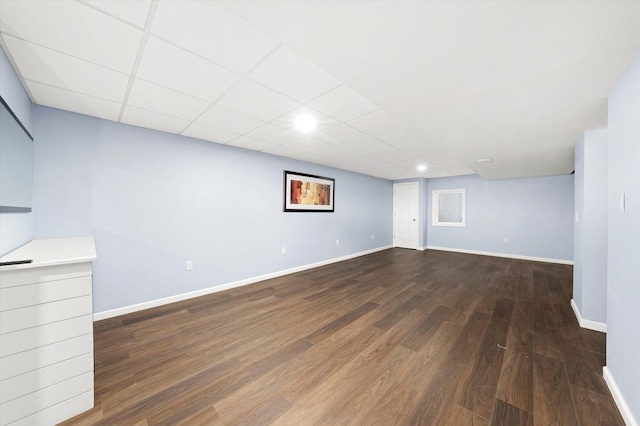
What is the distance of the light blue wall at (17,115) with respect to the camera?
160 centimetres

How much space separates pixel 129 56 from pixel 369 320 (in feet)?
10.7

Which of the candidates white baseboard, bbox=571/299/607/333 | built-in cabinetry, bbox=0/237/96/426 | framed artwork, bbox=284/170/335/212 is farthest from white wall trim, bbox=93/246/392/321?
white baseboard, bbox=571/299/607/333

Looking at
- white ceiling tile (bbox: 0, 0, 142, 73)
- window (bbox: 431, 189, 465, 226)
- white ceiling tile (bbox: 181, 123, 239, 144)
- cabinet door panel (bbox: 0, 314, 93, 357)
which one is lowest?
cabinet door panel (bbox: 0, 314, 93, 357)

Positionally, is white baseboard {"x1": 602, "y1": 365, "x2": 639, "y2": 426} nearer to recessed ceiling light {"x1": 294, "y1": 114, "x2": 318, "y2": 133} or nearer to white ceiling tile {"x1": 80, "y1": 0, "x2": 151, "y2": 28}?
recessed ceiling light {"x1": 294, "y1": 114, "x2": 318, "y2": 133}

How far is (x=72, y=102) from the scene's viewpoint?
231cm

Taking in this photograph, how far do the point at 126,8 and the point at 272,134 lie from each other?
205 cm

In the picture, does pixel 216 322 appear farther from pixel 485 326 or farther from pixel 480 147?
pixel 480 147

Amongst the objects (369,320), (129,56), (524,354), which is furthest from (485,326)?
(129,56)

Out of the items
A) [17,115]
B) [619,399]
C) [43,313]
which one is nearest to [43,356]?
[43,313]

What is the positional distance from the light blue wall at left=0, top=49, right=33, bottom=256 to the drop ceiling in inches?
3.9

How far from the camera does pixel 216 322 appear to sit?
107 inches

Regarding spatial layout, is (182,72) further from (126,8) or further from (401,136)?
(401,136)

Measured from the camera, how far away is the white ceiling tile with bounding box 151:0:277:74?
1.25 meters

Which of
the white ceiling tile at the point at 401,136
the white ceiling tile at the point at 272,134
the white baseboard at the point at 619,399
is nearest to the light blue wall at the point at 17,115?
the white ceiling tile at the point at 272,134
